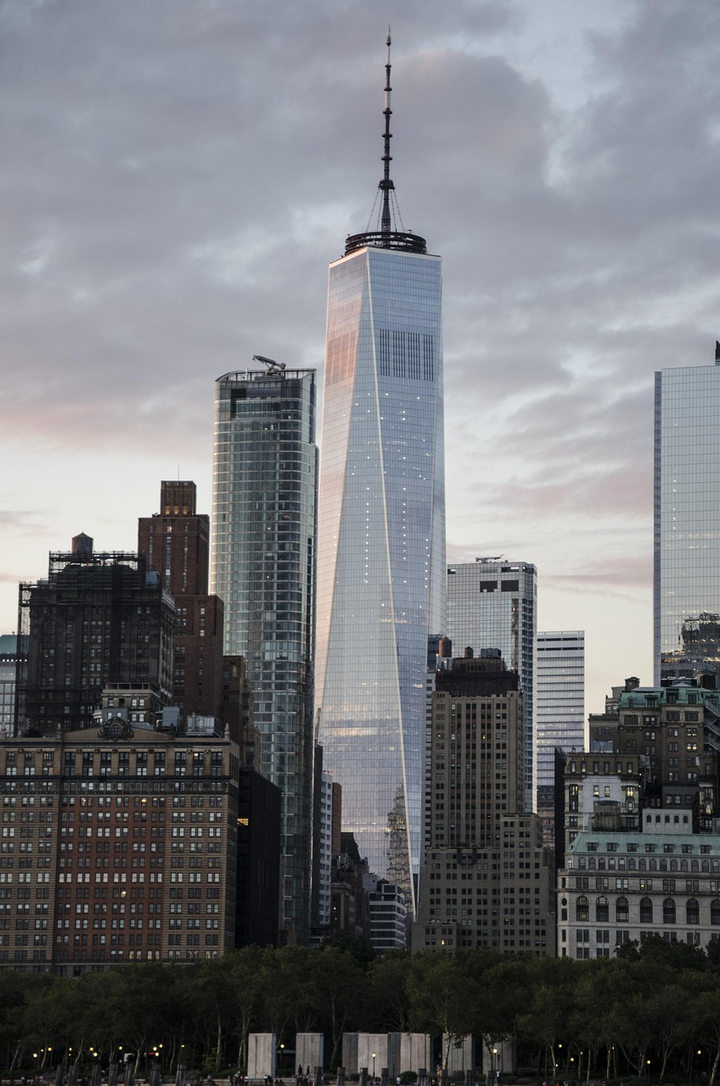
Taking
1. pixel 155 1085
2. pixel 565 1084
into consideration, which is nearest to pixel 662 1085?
pixel 565 1084

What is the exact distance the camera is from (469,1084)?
19888 cm

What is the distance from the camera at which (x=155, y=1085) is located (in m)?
199

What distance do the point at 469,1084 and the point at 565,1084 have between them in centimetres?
981

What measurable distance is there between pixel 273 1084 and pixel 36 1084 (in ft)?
79.2

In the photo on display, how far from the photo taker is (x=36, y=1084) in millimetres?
199875

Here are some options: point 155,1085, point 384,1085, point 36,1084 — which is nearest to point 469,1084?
point 384,1085

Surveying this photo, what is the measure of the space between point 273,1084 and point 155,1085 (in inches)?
470

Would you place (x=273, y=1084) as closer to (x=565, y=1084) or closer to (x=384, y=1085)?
(x=384, y=1085)

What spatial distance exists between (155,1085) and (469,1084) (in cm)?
3179

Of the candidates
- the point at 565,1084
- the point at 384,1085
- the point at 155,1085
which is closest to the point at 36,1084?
the point at 155,1085

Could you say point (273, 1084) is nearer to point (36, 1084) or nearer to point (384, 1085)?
point (384, 1085)

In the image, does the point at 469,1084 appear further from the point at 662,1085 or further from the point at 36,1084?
the point at 36,1084

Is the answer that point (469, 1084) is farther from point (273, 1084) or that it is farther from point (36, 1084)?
point (36, 1084)

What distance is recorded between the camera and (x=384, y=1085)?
197875 mm
